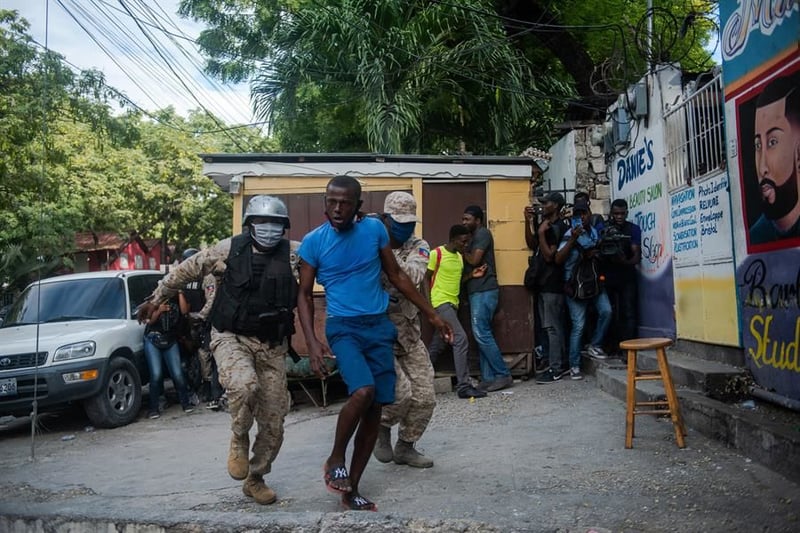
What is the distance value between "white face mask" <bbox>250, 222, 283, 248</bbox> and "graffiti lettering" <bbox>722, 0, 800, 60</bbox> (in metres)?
3.55

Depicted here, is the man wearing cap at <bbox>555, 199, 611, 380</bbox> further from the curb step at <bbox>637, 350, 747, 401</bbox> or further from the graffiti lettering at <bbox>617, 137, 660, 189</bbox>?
the curb step at <bbox>637, 350, 747, 401</bbox>

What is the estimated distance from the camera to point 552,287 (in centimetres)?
813

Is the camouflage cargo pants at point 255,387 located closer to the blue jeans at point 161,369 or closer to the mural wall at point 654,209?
the blue jeans at point 161,369

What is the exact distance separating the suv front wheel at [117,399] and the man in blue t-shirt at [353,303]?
4.51 meters

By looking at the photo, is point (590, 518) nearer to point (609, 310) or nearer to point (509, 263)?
point (609, 310)

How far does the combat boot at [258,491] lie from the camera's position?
4.16m

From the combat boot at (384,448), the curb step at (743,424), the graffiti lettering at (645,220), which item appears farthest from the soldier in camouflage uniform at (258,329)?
the graffiti lettering at (645,220)

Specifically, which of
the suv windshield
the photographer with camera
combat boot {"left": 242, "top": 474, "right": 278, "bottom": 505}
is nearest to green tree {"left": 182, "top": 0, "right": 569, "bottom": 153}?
the photographer with camera

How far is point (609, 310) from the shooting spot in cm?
796

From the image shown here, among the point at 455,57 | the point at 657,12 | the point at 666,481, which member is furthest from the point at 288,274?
the point at 455,57

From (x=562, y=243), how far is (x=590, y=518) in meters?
4.85

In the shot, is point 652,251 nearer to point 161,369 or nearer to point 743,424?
point 743,424

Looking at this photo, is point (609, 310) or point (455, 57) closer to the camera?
point (609, 310)

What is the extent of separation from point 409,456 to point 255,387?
1.29 metres
